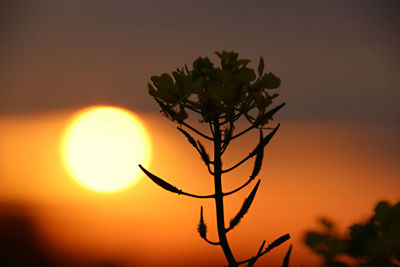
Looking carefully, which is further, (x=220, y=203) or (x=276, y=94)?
(x=276, y=94)

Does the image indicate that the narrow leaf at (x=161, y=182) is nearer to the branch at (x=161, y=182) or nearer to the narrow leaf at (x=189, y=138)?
the branch at (x=161, y=182)

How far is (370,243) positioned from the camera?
1.77m

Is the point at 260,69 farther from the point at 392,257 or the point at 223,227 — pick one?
the point at 392,257

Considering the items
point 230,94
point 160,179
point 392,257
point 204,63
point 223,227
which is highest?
point 204,63

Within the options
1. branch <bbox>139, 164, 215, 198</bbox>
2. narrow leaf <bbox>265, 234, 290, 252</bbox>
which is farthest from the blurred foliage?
branch <bbox>139, 164, 215, 198</bbox>

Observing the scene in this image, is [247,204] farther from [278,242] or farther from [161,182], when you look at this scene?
[161,182]

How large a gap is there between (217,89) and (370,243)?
1.03m

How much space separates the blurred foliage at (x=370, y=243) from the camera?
1700mm

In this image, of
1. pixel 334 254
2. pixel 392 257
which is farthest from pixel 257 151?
pixel 392 257

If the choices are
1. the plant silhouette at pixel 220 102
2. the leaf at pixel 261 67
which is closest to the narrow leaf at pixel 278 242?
the plant silhouette at pixel 220 102

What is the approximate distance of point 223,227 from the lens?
7.64ft

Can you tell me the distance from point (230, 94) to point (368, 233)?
Result: 0.94 metres

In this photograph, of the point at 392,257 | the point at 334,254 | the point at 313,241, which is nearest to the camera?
the point at 392,257

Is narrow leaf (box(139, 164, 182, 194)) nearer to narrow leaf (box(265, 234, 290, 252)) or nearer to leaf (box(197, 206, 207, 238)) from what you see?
leaf (box(197, 206, 207, 238))
